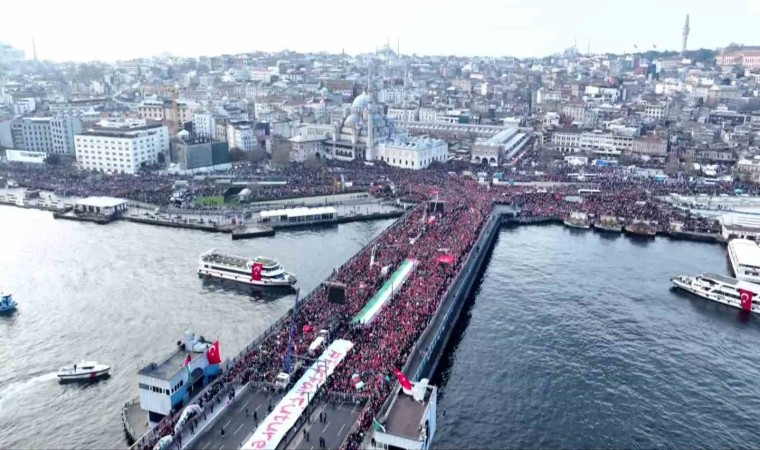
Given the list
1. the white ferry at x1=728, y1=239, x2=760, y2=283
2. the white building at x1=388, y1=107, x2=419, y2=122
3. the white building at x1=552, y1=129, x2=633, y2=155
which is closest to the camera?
the white ferry at x1=728, y1=239, x2=760, y2=283

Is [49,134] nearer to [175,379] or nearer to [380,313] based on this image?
[380,313]

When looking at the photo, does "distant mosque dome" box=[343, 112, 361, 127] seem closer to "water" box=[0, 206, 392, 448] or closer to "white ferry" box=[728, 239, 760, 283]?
"water" box=[0, 206, 392, 448]

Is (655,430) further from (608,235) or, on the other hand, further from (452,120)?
(452,120)

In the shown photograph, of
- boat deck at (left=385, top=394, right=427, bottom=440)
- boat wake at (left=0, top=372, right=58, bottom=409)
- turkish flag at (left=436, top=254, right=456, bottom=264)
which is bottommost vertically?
boat wake at (left=0, top=372, right=58, bottom=409)

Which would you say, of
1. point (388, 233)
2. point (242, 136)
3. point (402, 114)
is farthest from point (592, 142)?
point (388, 233)

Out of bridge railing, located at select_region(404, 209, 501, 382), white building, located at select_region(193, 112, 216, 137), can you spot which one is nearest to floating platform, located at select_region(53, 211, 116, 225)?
bridge railing, located at select_region(404, 209, 501, 382)
